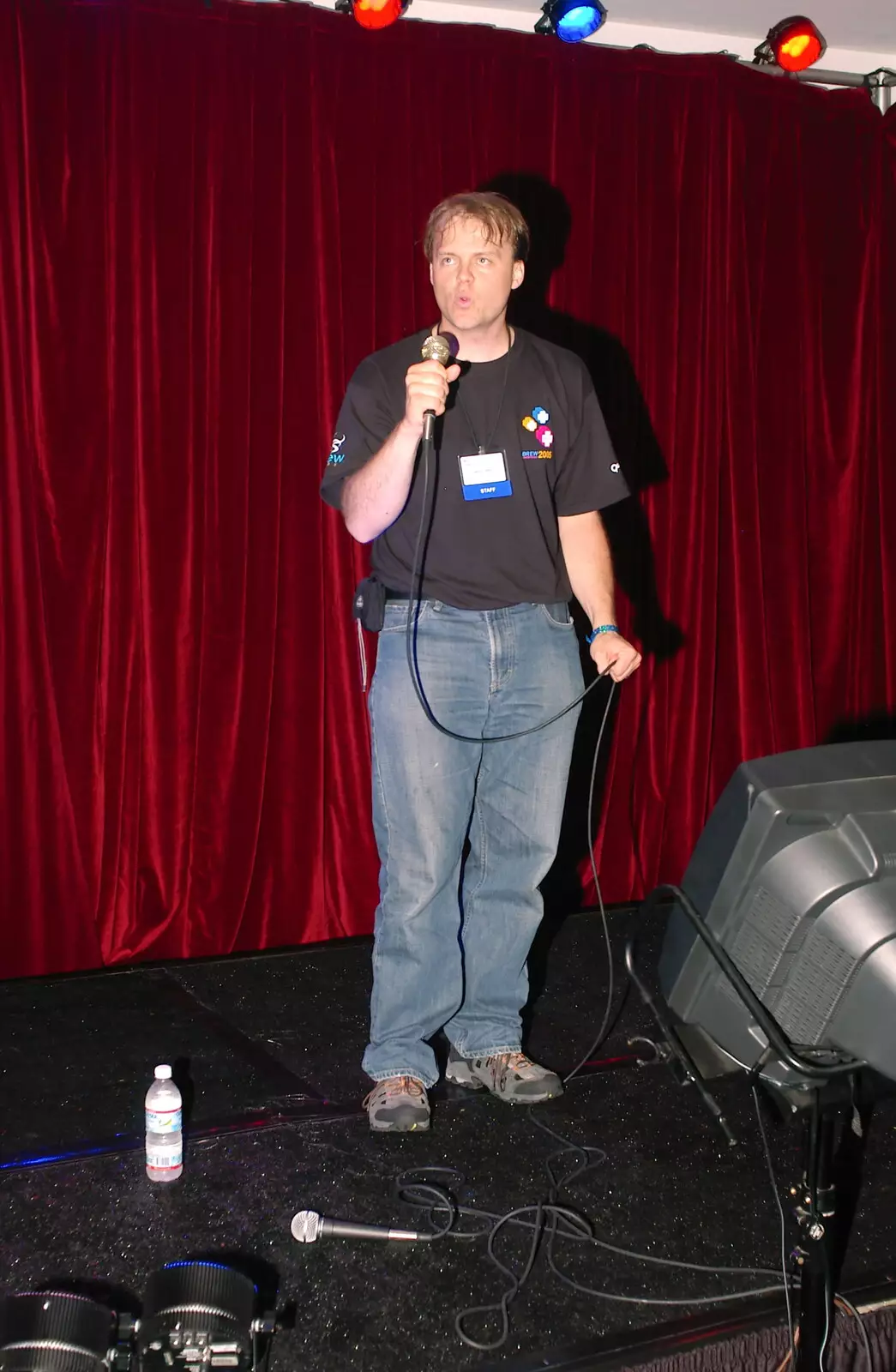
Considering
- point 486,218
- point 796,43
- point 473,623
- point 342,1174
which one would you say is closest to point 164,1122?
point 342,1174

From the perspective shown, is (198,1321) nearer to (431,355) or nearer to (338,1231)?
(338,1231)

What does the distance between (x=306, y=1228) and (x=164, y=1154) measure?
309 mm

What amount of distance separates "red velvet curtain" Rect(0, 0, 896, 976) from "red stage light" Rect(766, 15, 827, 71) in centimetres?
10

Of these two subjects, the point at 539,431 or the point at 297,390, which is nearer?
the point at 539,431

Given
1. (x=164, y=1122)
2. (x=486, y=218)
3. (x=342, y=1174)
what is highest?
(x=486, y=218)

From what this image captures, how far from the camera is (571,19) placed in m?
3.17

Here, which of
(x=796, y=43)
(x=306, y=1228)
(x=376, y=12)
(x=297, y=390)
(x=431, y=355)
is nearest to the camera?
(x=306, y=1228)

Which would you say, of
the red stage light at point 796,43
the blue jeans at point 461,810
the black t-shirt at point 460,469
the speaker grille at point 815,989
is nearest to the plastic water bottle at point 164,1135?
the blue jeans at point 461,810

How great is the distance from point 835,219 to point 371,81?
1.49 meters

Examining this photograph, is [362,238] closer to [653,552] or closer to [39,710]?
[653,552]

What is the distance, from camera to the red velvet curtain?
288 cm

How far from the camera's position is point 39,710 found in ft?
9.70

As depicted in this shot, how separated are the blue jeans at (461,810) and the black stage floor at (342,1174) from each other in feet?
0.62

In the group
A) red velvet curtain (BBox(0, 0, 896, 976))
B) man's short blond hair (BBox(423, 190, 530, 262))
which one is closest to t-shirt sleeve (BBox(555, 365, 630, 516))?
man's short blond hair (BBox(423, 190, 530, 262))
